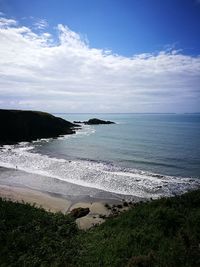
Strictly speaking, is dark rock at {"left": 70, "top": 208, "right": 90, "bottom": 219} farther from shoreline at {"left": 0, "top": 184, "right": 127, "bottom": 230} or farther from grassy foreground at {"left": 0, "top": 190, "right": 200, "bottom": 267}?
grassy foreground at {"left": 0, "top": 190, "right": 200, "bottom": 267}

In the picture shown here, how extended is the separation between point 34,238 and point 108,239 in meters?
3.93

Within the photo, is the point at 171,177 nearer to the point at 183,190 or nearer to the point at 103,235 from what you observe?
the point at 183,190

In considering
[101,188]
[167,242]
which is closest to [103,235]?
[167,242]

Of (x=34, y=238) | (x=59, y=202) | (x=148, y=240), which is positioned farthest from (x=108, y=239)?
(x=59, y=202)

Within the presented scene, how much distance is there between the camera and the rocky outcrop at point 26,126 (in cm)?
7288

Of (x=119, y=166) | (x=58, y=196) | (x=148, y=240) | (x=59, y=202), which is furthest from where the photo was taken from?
(x=119, y=166)

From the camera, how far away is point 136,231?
14.4 metres

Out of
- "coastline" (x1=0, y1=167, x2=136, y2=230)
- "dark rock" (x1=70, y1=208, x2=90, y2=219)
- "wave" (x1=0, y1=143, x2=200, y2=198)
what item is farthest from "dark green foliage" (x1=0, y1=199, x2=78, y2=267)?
"wave" (x1=0, y1=143, x2=200, y2=198)

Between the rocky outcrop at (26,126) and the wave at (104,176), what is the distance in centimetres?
2377

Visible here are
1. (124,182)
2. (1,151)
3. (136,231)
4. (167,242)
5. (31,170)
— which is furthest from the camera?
(1,151)

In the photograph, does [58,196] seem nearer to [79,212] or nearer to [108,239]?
[79,212]

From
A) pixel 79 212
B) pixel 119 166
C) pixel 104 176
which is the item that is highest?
pixel 119 166

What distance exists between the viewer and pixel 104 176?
35625 mm

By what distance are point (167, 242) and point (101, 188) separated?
1838cm
